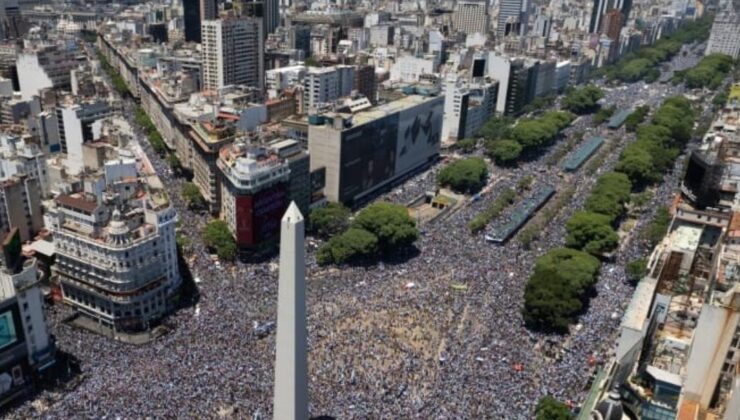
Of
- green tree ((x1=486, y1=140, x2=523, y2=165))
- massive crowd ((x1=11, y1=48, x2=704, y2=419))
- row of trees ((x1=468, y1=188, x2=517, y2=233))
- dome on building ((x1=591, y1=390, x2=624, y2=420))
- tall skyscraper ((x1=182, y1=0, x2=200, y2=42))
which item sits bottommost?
massive crowd ((x1=11, y1=48, x2=704, y2=419))

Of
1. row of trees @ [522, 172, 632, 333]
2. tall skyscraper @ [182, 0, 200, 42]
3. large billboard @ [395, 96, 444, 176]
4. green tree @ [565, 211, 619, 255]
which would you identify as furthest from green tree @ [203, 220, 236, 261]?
tall skyscraper @ [182, 0, 200, 42]

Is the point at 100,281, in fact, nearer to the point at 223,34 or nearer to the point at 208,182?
the point at 208,182

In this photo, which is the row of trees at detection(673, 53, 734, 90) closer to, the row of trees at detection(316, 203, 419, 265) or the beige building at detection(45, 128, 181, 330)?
the row of trees at detection(316, 203, 419, 265)

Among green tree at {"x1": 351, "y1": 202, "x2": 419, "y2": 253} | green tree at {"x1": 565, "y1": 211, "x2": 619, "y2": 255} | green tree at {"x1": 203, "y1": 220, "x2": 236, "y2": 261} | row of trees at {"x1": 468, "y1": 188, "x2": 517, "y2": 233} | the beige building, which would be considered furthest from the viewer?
row of trees at {"x1": 468, "y1": 188, "x2": 517, "y2": 233}

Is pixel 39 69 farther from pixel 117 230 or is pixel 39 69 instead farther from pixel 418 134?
pixel 117 230

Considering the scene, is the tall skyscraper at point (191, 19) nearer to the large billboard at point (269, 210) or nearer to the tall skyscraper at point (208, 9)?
the tall skyscraper at point (208, 9)

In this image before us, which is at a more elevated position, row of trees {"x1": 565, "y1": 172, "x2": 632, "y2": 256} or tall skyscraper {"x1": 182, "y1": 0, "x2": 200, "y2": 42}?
tall skyscraper {"x1": 182, "y1": 0, "x2": 200, "y2": 42}

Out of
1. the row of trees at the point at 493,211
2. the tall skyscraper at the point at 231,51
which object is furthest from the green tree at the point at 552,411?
the tall skyscraper at the point at 231,51

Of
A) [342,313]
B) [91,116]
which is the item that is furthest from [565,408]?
[91,116]
